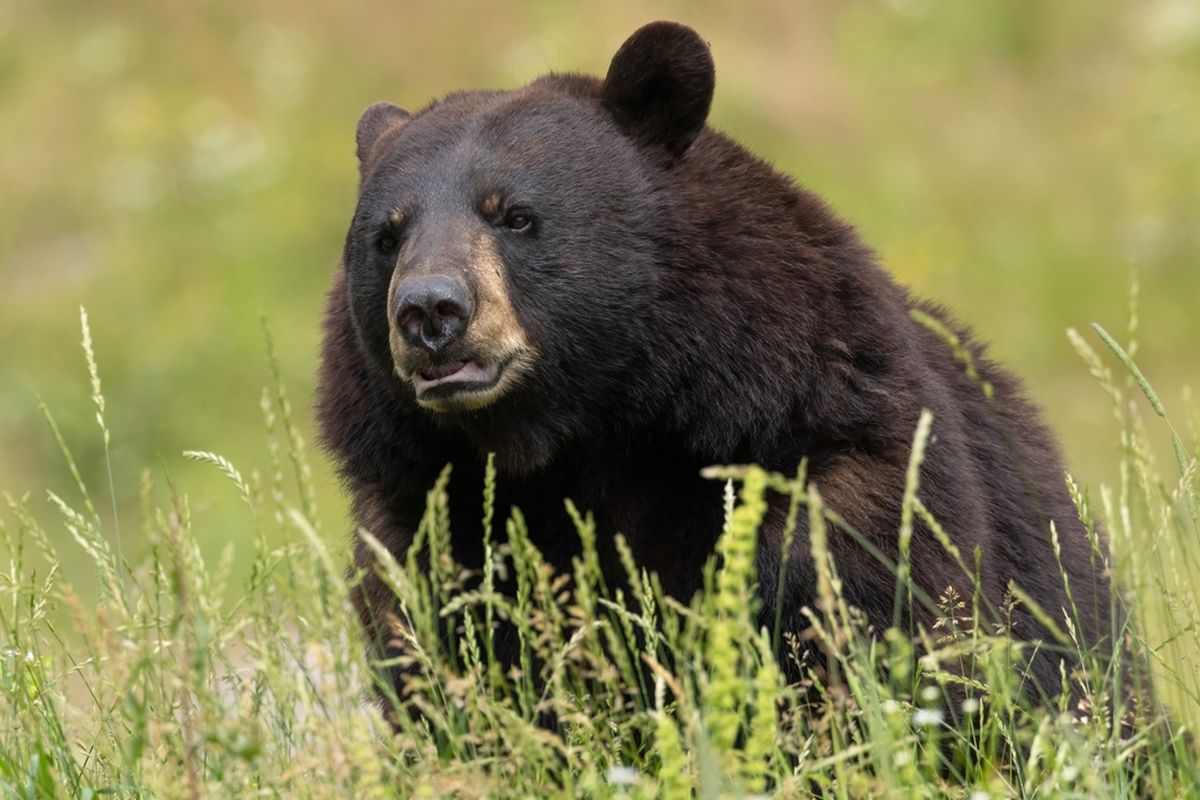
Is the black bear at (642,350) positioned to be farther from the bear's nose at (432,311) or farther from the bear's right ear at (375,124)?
the bear's right ear at (375,124)

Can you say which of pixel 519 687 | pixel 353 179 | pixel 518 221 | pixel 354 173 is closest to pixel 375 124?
pixel 518 221

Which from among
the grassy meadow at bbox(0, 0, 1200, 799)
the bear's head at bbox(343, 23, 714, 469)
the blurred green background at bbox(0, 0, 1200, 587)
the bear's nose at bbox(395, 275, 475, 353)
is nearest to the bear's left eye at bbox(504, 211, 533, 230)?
the bear's head at bbox(343, 23, 714, 469)

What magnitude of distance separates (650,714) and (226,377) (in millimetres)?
11244

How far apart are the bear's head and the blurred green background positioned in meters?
7.95

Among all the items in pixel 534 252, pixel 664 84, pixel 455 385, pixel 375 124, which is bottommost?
pixel 455 385

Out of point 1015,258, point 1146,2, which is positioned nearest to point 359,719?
point 1015,258

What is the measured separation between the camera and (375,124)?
17.6 ft

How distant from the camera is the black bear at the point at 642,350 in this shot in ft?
14.3

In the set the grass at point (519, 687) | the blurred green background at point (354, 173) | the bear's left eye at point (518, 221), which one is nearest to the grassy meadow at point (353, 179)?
the blurred green background at point (354, 173)

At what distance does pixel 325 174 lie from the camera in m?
14.8

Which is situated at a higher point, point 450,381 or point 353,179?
point 353,179

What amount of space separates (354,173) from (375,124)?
9417 mm

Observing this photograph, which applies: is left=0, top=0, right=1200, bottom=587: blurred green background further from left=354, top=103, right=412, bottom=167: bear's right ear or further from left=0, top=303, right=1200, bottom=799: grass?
left=0, top=303, right=1200, bottom=799: grass

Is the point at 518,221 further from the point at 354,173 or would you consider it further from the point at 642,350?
the point at 354,173
